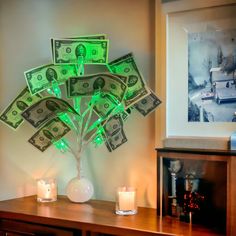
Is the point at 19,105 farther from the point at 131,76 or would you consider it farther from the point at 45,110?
the point at 131,76

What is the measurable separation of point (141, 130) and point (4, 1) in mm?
1245

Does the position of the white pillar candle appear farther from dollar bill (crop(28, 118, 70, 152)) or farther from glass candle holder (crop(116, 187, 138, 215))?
dollar bill (crop(28, 118, 70, 152))

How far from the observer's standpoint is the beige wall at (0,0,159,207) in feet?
6.91

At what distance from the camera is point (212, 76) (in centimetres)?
187

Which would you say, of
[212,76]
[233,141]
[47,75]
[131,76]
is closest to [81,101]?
[47,75]

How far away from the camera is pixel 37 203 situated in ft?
7.09

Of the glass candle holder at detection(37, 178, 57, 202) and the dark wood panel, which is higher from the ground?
the dark wood panel

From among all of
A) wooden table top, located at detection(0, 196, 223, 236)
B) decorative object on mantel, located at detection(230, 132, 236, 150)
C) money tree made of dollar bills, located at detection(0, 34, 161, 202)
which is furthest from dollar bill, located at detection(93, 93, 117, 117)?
decorative object on mantel, located at detection(230, 132, 236, 150)

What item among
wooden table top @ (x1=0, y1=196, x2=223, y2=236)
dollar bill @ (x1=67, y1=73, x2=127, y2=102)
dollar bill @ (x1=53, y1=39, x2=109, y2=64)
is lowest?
wooden table top @ (x1=0, y1=196, x2=223, y2=236)

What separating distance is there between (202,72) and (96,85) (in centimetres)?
50

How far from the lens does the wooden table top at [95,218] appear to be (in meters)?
1.65

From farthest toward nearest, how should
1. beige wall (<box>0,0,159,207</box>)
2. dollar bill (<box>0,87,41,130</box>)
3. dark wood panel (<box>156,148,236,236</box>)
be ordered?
dollar bill (<box>0,87,41,130</box>) → beige wall (<box>0,0,159,207</box>) → dark wood panel (<box>156,148,236,236</box>)

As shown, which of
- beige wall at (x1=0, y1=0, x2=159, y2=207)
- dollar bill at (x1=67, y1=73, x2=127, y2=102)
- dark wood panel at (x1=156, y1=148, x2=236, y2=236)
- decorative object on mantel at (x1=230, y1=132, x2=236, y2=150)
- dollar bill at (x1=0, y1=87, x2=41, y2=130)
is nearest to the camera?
dark wood panel at (x1=156, y1=148, x2=236, y2=236)

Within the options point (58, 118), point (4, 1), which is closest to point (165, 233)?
point (58, 118)
